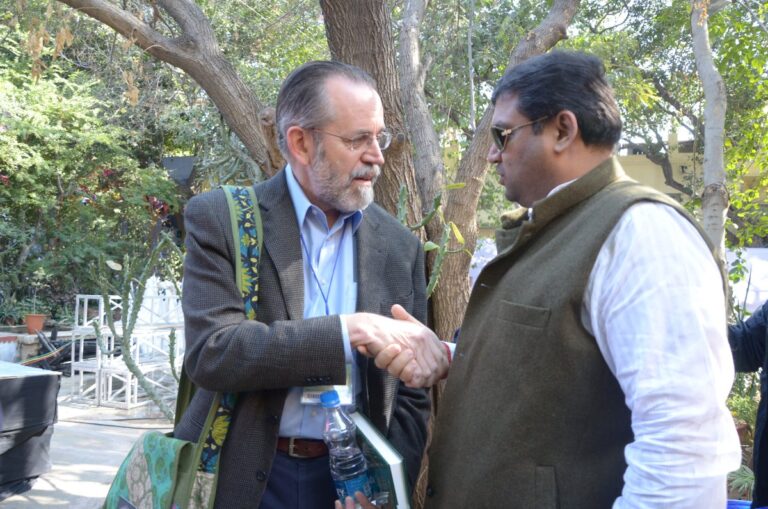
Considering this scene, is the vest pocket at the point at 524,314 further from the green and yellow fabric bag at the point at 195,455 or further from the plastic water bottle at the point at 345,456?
the green and yellow fabric bag at the point at 195,455

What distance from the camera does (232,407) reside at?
6.00 feet

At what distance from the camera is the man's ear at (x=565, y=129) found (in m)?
1.51

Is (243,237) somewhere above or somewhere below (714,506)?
→ above

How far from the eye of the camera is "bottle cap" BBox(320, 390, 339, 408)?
1.73 metres

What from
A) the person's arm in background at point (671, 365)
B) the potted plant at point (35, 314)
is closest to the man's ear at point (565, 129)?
the person's arm in background at point (671, 365)

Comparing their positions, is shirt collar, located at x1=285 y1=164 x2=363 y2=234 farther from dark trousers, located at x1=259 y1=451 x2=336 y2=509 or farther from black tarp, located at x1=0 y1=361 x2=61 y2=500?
black tarp, located at x1=0 y1=361 x2=61 y2=500

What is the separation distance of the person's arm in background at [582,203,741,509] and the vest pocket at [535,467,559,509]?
12 centimetres

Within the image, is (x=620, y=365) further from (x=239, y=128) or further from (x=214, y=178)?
(x=214, y=178)

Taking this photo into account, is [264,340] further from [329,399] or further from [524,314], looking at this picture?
[524,314]

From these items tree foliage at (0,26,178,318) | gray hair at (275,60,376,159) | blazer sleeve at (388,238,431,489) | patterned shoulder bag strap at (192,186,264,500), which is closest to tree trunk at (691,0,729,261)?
blazer sleeve at (388,238,431,489)

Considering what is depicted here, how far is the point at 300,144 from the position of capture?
203cm

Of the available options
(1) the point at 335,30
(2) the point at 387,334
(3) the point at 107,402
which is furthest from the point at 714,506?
(3) the point at 107,402

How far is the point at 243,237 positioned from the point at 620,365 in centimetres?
102

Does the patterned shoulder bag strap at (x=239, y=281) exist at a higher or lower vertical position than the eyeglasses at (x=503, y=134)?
lower
